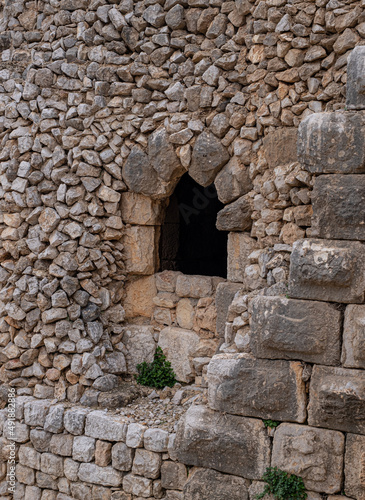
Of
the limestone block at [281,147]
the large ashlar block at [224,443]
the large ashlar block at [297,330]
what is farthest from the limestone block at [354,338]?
the limestone block at [281,147]

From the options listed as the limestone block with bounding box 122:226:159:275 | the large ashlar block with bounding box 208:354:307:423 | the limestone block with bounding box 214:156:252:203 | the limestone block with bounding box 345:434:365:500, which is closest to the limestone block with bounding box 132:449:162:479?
the large ashlar block with bounding box 208:354:307:423

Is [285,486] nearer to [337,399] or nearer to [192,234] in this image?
[337,399]

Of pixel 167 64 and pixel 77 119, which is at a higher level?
pixel 167 64

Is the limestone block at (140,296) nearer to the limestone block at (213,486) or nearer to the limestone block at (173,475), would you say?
the limestone block at (173,475)

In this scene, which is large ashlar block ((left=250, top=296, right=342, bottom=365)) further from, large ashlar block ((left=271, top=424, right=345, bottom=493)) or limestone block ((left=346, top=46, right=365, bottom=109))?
limestone block ((left=346, top=46, right=365, bottom=109))

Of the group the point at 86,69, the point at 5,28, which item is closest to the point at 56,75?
the point at 86,69

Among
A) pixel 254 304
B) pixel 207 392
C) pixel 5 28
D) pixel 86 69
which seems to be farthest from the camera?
pixel 5 28

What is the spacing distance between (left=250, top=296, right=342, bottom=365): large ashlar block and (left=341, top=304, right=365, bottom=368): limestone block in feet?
0.17

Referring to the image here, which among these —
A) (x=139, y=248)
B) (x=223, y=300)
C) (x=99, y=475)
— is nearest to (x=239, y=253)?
(x=223, y=300)

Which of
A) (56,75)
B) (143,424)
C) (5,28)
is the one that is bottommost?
(143,424)

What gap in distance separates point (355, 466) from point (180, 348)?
2.74 m

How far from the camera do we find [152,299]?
712 centimetres

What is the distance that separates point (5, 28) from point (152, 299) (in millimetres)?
3554

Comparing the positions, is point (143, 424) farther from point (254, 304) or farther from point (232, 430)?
point (254, 304)
